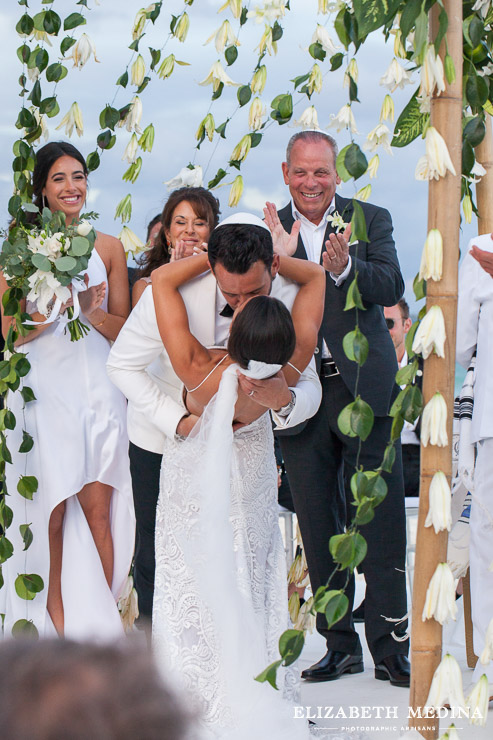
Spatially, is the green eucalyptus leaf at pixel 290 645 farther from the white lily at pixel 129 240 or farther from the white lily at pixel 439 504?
the white lily at pixel 129 240

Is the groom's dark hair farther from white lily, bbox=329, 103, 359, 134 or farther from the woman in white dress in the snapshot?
the woman in white dress

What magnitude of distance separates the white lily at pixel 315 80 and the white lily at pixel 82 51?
0.65 meters

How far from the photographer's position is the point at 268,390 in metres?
2.57

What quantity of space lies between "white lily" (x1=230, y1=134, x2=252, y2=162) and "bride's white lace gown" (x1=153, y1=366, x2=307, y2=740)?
80cm

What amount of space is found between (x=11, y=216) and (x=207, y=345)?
0.87 m

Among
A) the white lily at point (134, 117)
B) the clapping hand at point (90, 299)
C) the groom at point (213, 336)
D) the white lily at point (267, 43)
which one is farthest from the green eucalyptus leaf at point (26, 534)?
the white lily at point (267, 43)

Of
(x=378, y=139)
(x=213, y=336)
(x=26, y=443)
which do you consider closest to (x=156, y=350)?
(x=213, y=336)

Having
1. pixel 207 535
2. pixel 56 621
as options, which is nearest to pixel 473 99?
pixel 207 535

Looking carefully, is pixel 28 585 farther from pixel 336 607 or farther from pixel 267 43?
pixel 267 43

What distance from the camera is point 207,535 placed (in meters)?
2.65

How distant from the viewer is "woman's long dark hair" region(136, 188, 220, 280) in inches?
142

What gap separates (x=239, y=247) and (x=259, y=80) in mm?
622

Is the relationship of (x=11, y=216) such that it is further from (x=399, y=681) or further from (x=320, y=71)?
(x=399, y=681)

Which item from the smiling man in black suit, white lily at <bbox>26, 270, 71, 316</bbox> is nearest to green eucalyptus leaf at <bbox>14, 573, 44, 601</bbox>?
white lily at <bbox>26, 270, 71, 316</bbox>
